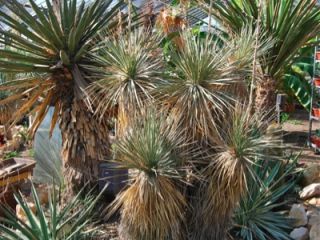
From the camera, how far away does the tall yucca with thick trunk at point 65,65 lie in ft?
14.9

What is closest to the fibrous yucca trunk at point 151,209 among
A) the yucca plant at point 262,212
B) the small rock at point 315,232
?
the yucca plant at point 262,212

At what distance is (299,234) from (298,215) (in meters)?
0.25

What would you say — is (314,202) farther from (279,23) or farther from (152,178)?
(152,178)

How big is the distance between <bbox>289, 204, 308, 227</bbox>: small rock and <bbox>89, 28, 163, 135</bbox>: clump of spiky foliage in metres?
2.13

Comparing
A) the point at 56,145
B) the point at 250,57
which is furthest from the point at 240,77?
the point at 56,145

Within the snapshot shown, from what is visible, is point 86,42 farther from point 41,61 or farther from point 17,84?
point 17,84

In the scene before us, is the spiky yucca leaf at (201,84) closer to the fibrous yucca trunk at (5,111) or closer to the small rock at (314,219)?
the small rock at (314,219)

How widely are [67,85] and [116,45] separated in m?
0.90

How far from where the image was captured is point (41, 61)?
459 centimetres

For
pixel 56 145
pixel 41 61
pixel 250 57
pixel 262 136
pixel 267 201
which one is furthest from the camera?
pixel 56 145

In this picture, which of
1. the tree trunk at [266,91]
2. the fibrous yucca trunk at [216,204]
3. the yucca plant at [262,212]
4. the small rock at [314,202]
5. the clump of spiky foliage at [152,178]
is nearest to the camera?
the clump of spiky foliage at [152,178]

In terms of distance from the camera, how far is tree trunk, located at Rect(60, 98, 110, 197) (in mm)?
4684

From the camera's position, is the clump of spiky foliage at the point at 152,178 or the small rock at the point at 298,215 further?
the small rock at the point at 298,215

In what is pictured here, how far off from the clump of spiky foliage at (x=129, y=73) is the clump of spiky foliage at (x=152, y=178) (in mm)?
235
